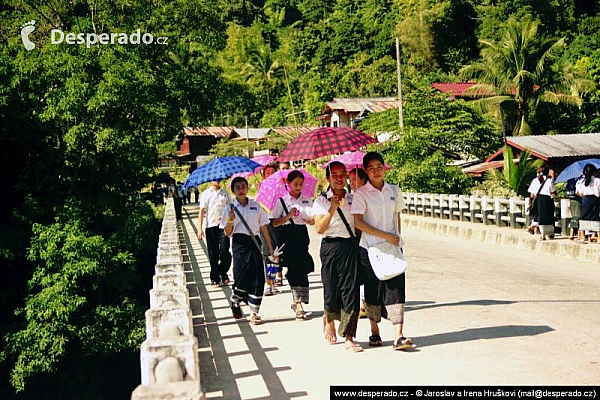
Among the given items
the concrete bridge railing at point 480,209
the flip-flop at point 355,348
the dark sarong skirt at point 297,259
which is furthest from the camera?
the concrete bridge railing at point 480,209

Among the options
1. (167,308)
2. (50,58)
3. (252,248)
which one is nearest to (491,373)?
(167,308)

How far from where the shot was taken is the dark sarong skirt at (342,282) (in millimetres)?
7141

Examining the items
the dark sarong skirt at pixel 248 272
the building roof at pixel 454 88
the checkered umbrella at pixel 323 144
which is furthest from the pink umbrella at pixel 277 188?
the building roof at pixel 454 88

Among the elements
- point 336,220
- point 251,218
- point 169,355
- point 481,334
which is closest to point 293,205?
point 251,218

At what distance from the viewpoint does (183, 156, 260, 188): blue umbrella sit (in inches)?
451

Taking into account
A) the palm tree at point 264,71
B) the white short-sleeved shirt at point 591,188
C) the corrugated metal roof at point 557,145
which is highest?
the palm tree at point 264,71

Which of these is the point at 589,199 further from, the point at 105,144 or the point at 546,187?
the point at 105,144

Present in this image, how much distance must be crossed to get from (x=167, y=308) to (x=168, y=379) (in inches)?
45.7

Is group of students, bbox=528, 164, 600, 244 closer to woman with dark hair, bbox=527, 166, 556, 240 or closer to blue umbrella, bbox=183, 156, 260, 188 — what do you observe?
woman with dark hair, bbox=527, 166, 556, 240

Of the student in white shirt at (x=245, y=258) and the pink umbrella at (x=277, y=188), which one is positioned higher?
the pink umbrella at (x=277, y=188)

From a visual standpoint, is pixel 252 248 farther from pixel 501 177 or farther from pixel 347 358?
pixel 501 177

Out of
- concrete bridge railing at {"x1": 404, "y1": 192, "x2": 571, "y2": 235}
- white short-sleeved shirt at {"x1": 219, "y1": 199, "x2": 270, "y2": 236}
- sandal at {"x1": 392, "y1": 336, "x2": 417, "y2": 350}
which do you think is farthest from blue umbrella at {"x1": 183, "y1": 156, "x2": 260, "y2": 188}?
concrete bridge railing at {"x1": 404, "y1": 192, "x2": 571, "y2": 235}

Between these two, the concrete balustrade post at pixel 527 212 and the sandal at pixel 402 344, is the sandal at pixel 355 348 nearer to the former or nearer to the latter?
the sandal at pixel 402 344

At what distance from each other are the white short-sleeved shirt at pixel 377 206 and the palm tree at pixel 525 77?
121 feet
